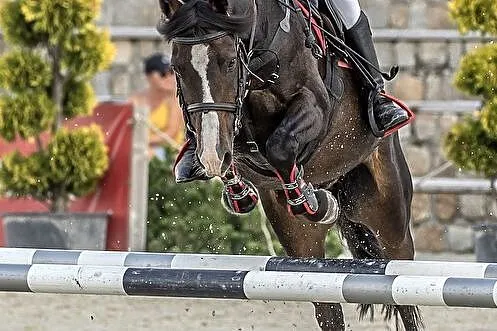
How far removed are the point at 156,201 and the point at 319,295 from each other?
4557 millimetres

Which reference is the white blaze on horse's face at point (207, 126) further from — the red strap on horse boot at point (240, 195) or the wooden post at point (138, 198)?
the wooden post at point (138, 198)

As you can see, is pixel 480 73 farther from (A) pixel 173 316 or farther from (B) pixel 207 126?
(B) pixel 207 126

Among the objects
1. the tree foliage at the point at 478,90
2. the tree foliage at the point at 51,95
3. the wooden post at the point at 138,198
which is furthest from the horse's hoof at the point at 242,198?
the tree foliage at the point at 51,95

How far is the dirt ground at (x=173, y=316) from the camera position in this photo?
6.64 meters

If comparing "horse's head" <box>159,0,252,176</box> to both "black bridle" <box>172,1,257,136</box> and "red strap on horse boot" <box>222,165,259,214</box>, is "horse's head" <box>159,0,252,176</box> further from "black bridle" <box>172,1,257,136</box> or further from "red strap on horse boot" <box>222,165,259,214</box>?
"red strap on horse boot" <box>222,165,259,214</box>

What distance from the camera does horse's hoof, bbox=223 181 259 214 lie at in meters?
4.98

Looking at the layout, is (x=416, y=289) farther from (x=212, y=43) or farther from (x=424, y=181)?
(x=424, y=181)

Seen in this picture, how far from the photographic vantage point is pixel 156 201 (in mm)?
8586

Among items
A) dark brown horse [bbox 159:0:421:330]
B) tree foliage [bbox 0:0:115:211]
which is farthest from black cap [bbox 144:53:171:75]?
dark brown horse [bbox 159:0:421:330]

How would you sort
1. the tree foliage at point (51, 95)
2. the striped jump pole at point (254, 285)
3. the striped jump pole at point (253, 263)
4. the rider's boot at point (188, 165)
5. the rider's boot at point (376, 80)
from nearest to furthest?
the striped jump pole at point (254, 285), the striped jump pole at point (253, 263), the rider's boot at point (188, 165), the rider's boot at point (376, 80), the tree foliage at point (51, 95)

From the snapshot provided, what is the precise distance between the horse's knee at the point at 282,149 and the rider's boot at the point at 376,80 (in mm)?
624

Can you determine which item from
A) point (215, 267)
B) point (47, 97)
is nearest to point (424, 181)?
point (47, 97)

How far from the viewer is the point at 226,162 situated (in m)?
4.38

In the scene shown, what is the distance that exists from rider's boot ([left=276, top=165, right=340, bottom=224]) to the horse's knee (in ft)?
0.17
